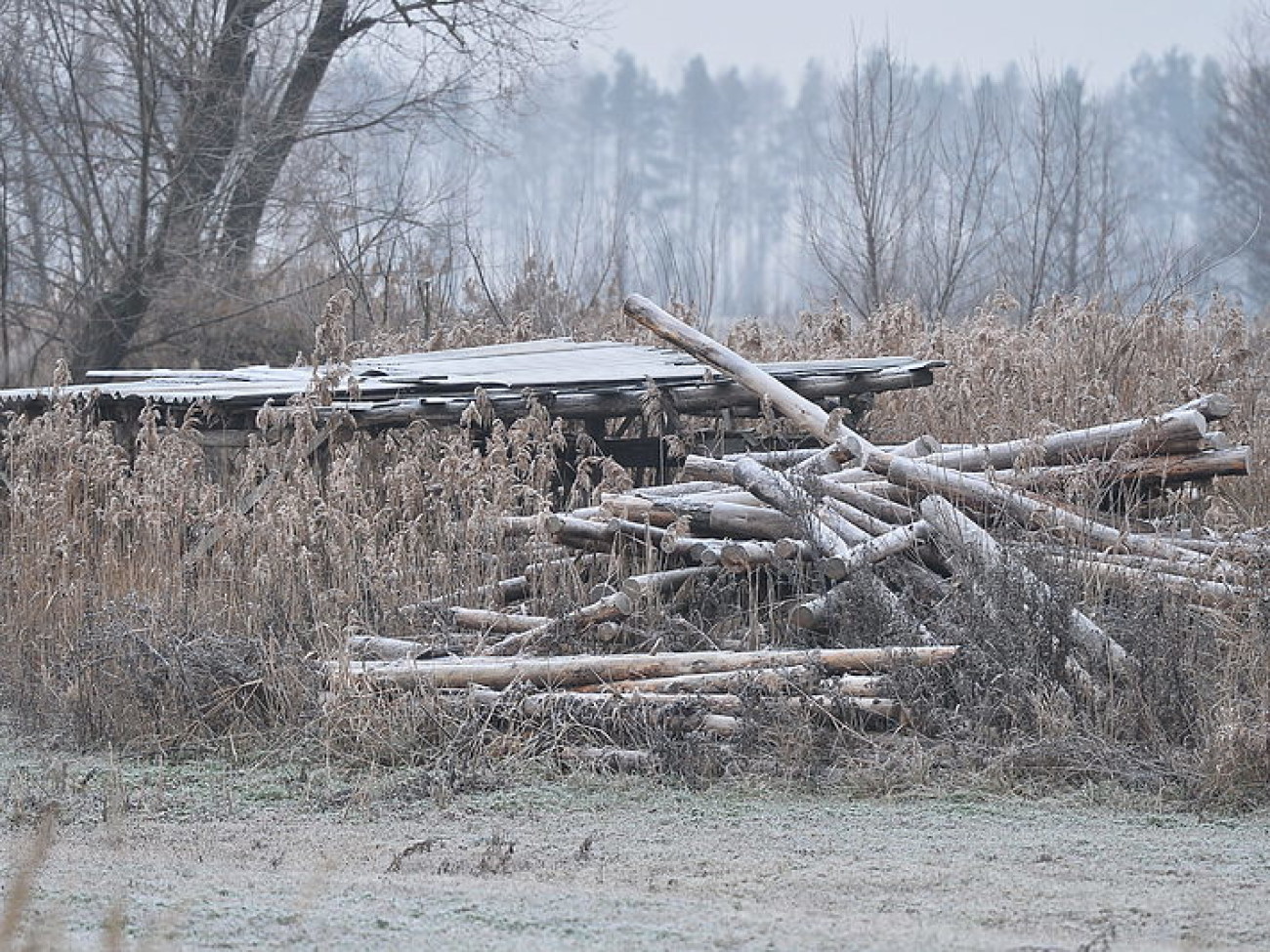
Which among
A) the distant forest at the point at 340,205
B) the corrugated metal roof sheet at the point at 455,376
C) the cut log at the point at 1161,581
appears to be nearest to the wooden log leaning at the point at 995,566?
the cut log at the point at 1161,581

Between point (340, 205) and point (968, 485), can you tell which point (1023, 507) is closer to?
point (968, 485)

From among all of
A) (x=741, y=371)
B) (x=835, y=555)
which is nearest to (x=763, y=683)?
(x=835, y=555)

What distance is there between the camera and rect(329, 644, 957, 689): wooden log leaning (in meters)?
7.77

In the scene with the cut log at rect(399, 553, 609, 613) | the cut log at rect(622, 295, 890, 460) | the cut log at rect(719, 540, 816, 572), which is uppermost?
the cut log at rect(622, 295, 890, 460)

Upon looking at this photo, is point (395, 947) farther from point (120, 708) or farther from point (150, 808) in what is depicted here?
point (120, 708)

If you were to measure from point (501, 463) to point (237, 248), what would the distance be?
41.5ft

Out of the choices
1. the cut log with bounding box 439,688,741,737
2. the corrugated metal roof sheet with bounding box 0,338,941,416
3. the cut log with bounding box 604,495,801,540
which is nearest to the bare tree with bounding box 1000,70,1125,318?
Answer: the corrugated metal roof sheet with bounding box 0,338,941,416

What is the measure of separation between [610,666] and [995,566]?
1786mm

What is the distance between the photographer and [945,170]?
71.9 feet

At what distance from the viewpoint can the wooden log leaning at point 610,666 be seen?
7.77 m

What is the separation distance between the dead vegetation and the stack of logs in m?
0.05

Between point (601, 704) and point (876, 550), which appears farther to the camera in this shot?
point (876, 550)

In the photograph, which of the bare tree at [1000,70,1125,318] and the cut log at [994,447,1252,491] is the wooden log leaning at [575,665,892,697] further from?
the bare tree at [1000,70,1125,318]

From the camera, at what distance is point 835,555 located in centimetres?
841
